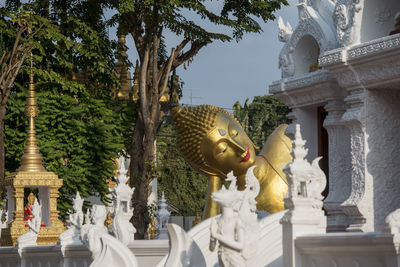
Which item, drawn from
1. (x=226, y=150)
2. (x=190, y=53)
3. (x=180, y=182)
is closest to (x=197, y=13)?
(x=190, y=53)

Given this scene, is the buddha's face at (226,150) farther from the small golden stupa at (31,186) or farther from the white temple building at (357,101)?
the small golden stupa at (31,186)

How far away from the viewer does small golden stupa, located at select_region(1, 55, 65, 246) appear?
18422 millimetres

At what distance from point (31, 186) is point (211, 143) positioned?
256 inches

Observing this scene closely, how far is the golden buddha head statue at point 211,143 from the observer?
1369cm

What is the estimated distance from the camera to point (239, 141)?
13.9m

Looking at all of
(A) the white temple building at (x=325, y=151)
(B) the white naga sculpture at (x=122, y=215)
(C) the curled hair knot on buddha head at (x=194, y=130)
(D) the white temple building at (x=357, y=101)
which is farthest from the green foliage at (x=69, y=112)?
(D) the white temple building at (x=357, y=101)

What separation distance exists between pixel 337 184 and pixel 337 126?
0.77m

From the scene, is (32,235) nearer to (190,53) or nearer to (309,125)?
(309,125)

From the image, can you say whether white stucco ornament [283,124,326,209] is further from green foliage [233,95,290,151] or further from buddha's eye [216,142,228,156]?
green foliage [233,95,290,151]

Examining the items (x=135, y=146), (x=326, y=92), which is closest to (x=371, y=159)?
(x=326, y=92)

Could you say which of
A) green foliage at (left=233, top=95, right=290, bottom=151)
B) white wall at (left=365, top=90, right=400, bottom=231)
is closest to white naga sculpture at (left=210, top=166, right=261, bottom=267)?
white wall at (left=365, top=90, right=400, bottom=231)

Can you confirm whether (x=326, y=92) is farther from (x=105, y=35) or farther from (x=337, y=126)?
(x=105, y=35)

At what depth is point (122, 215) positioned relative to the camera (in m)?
11.3

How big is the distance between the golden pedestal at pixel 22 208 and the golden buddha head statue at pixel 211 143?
544 centimetres
